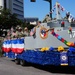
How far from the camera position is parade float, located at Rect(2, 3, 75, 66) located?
493 inches

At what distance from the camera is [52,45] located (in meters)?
13.6

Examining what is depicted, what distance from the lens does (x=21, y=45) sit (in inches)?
636

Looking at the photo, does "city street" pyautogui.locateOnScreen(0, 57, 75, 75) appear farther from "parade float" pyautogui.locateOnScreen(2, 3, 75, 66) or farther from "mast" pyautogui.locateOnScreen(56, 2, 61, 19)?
"mast" pyautogui.locateOnScreen(56, 2, 61, 19)

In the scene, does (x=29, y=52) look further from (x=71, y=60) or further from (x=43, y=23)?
(x=71, y=60)

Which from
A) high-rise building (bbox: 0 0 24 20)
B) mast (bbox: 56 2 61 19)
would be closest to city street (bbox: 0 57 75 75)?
mast (bbox: 56 2 61 19)

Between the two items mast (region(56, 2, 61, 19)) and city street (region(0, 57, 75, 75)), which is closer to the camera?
city street (region(0, 57, 75, 75))

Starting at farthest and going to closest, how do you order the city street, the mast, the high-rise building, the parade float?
the high-rise building
the mast
the city street
the parade float

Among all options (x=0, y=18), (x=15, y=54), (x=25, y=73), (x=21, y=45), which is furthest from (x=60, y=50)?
(x=0, y=18)

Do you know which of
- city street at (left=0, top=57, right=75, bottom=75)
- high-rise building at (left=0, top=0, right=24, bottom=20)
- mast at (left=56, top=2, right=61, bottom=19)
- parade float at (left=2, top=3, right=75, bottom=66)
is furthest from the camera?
high-rise building at (left=0, top=0, right=24, bottom=20)

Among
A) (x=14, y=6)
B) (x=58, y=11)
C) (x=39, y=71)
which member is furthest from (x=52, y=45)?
(x=14, y=6)

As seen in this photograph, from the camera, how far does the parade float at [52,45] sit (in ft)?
41.1

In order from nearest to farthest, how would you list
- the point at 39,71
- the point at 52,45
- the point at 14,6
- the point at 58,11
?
1. the point at 52,45
2. the point at 39,71
3. the point at 58,11
4. the point at 14,6

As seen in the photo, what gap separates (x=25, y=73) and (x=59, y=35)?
2.31 meters

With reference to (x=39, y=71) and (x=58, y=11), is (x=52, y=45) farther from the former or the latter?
(x=58, y=11)
